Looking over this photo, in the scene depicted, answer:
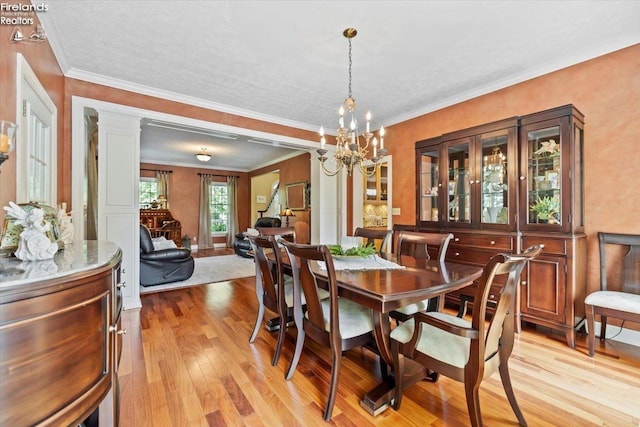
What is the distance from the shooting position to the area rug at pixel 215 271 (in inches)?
172

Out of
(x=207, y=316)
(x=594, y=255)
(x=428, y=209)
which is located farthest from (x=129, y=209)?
(x=594, y=255)

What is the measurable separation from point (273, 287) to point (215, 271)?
3.53 metres

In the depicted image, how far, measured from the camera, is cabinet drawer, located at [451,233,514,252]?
9.09ft

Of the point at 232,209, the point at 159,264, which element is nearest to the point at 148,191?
the point at 232,209

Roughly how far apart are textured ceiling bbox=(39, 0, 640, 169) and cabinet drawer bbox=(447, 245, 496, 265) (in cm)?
193

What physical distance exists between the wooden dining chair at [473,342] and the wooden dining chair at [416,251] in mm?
328

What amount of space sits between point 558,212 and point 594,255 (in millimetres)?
593

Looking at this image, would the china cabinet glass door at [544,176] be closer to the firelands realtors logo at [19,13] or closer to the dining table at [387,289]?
the dining table at [387,289]

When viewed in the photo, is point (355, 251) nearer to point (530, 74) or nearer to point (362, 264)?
point (362, 264)

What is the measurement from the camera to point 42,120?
2512mm

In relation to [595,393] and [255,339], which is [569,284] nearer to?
[595,393]

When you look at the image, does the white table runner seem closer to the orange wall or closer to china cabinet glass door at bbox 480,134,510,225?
china cabinet glass door at bbox 480,134,510,225

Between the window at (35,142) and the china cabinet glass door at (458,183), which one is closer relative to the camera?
the window at (35,142)

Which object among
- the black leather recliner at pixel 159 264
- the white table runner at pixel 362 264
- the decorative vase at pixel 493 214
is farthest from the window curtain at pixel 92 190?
the decorative vase at pixel 493 214
